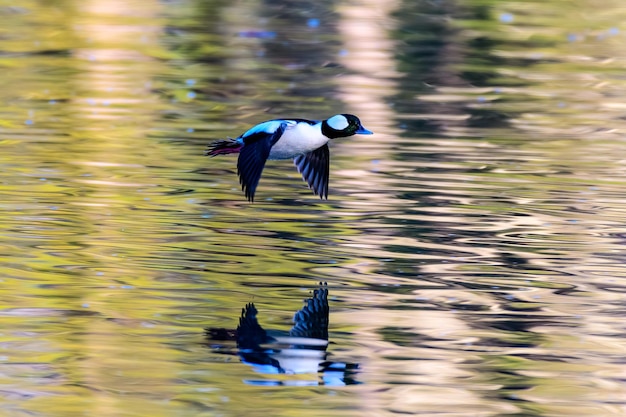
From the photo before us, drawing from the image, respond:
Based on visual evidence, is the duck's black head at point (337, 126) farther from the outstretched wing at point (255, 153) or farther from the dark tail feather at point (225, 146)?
the dark tail feather at point (225, 146)

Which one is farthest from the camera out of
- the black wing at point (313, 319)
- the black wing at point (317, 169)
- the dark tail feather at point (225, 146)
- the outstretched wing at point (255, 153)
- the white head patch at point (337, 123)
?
the black wing at point (317, 169)

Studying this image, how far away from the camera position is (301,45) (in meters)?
19.9

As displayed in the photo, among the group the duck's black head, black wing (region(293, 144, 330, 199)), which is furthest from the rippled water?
the duck's black head

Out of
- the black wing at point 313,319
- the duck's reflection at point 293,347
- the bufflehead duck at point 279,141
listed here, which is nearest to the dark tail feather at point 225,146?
the bufflehead duck at point 279,141

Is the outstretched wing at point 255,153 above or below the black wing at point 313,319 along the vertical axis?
above

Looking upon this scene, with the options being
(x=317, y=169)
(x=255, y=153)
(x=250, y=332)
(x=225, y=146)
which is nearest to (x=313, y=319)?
(x=250, y=332)

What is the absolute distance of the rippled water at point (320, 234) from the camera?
609cm

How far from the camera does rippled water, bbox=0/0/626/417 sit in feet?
20.0

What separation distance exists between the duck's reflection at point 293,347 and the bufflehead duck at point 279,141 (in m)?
1.26

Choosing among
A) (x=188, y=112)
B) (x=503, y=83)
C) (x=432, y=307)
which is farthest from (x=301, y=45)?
(x=432, y=307)

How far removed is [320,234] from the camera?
9023 mm

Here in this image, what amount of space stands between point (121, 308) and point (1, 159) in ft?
14.9

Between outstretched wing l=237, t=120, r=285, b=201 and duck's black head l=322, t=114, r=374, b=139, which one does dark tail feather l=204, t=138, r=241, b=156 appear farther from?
duck's black head l=322, t=114, r=374, b=139

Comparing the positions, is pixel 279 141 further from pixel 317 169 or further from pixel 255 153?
pixel 317 169
